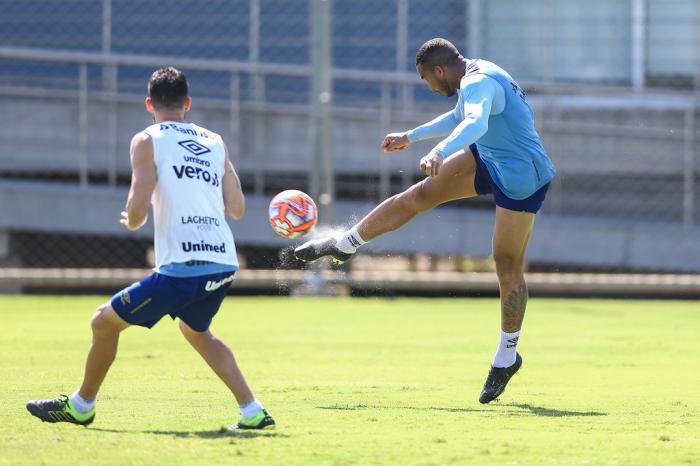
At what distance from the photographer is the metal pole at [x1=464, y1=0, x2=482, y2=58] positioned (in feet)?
55.4

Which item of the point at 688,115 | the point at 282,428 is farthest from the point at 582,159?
the point at 282,428

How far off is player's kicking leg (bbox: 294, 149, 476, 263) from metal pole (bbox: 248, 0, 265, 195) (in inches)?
296

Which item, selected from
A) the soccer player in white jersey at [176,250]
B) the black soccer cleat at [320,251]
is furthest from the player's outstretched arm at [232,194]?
the black soccer cleat at [320,251]

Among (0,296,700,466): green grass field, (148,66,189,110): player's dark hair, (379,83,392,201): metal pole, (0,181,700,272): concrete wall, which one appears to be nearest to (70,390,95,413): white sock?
(0,296,700,466): green grass field

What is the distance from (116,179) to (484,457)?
11.7 m

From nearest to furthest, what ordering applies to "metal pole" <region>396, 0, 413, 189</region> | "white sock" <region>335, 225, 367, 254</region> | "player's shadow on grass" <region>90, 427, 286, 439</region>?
"player's shadow on grass" <region>90, 427, 286, 439</region>, "white sock" <region>335, 225, 367, 254</region>, "metal pole" <region>396, 0, 413, 189</region>

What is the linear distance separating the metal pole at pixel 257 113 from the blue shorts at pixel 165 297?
399 inches

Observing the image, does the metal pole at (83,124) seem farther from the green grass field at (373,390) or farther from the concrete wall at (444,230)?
the green grass field at (373,390)

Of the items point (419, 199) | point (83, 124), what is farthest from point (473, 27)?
point (419, 199)

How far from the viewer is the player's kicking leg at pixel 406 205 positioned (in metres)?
7.95

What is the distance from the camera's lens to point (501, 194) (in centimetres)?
766

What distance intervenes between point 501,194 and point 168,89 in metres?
2.40

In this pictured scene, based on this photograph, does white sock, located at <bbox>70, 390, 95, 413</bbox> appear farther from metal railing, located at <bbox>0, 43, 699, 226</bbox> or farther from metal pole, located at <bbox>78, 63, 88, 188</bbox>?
metal pole, located at <bbox>78, 63, 88, 188</bbox>

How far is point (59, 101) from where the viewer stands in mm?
16297
